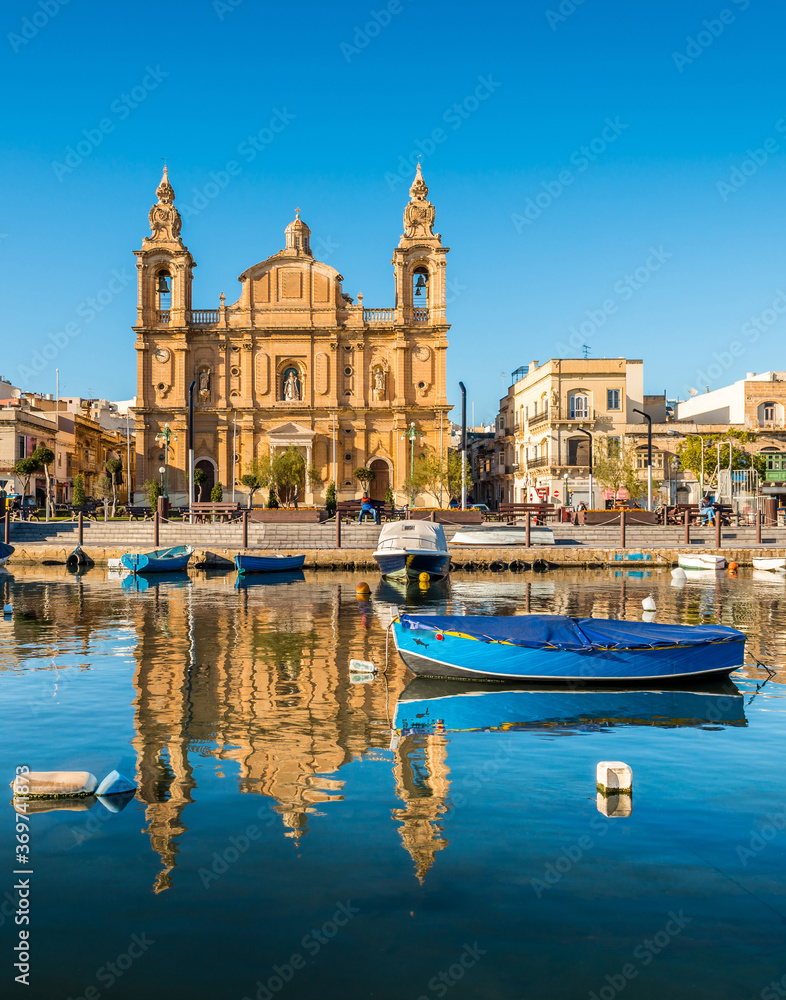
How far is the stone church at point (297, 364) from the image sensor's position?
63.6 meters

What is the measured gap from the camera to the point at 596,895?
6.39 m

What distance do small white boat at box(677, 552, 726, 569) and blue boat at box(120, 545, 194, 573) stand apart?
19.5 m

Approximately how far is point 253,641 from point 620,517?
24.9 meters

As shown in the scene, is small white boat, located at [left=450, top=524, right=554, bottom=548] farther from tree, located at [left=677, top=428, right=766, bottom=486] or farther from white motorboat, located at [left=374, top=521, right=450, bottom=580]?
tree, located at [left=677, top=428, right=766, bottom=486]

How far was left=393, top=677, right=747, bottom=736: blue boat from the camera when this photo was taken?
11281 mm

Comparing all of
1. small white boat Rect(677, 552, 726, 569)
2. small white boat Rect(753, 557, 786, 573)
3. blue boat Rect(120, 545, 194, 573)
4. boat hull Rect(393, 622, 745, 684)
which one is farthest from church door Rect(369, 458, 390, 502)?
boat hull Rect(393, 622, 745, 684)

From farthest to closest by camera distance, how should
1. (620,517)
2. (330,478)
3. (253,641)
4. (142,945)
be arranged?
1. (330,478)
2. (620,517)
3. (253,641)
4. (142,945)

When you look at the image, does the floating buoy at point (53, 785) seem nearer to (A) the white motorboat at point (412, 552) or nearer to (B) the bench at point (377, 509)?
(A) the white motorboat at point (412, 552)

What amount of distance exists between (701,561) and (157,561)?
68.4 feet

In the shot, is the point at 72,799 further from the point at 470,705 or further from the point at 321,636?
the point at 321,636

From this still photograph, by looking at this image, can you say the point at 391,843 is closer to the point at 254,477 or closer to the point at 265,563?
the point at 265,563

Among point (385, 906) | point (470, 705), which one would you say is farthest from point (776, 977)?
point (470, 705)

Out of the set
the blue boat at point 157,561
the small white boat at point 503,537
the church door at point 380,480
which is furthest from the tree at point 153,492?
the small white boat at point 503,537

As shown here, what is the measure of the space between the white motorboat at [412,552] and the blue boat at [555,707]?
16949mm
